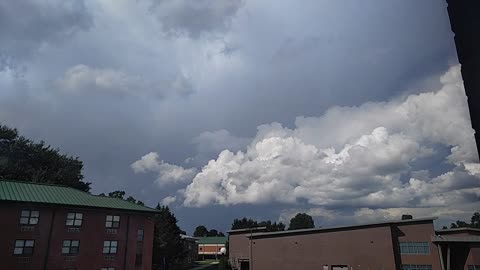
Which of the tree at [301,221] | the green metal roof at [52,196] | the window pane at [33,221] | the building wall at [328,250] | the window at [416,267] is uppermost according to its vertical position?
the tree at [301,221]

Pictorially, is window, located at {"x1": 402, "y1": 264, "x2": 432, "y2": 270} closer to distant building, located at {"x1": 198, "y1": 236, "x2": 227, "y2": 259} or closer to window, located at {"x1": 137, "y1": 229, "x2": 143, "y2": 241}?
window, located at {"x1": 137, "y1": 229, "x2": 143, "y2": 241}

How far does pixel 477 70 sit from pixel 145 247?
2027 inches

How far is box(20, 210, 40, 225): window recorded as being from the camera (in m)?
40.8

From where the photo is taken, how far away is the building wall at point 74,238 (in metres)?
39.6

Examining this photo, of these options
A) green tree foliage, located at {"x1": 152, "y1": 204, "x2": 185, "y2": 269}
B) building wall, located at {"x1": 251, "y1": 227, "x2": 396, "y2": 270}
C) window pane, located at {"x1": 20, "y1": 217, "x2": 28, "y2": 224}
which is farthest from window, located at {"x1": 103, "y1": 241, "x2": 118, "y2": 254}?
building wall, located at {"x1": 251, "y1": 227, "x2": 396, "y2": 270}

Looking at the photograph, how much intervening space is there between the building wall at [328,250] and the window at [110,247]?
27.0 meters

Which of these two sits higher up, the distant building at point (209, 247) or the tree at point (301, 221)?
the tree at point (301, 221)

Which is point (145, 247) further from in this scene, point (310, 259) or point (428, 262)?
point (428, 262)

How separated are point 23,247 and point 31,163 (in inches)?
1304

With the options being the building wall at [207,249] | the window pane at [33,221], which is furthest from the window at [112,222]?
the building wall at [207,249]

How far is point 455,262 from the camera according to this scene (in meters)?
45.9

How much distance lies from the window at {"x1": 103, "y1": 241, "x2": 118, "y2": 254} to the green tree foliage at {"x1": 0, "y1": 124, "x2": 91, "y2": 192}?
24.0m

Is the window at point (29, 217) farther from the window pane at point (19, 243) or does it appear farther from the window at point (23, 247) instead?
the window at point (23, 247)

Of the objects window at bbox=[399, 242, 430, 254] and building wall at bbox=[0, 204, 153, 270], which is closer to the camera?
building wall at bbox=[0, 204, 153, 270]
